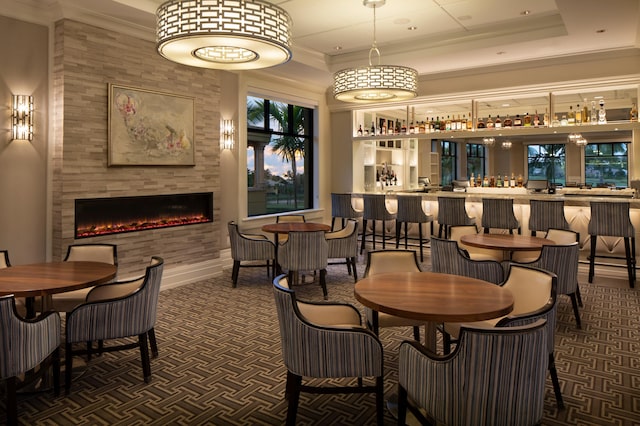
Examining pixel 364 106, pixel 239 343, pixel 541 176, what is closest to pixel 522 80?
pixel 364 106

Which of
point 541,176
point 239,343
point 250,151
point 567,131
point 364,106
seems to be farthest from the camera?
point 541,176

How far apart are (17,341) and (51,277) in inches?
33.9

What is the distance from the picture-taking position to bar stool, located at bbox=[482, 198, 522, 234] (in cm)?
671

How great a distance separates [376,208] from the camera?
320 inches

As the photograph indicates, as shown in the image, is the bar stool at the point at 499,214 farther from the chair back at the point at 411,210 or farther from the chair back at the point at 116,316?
the chair back at the point at 116,316

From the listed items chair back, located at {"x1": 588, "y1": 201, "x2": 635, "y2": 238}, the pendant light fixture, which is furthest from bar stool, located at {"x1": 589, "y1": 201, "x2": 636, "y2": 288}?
the pendant light fixture

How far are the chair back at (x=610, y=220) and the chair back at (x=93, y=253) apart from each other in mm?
5754

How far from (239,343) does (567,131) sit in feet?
20.1

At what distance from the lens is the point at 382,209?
807 centimetres

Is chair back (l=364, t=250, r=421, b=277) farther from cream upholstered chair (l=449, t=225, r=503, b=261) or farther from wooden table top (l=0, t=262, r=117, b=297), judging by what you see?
wooden table top (l=0, t=262, r=117, b=297)

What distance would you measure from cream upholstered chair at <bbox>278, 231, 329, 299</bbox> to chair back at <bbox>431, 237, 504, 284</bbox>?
142 centimetres

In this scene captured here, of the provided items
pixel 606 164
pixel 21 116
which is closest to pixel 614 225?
pixel 21 116

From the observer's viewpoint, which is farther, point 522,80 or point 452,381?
point 522,80

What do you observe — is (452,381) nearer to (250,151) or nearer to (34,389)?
(34,389)
